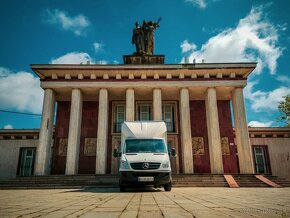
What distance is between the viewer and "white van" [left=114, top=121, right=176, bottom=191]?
8258 millimetres

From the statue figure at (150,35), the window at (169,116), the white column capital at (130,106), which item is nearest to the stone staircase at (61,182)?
the white column capital at (130,106)

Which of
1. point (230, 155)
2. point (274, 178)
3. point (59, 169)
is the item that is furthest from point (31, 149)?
point (274, 178)

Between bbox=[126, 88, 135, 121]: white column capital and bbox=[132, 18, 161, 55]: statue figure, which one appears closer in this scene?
bbox=[126, 88, 135, 121]: white column capital

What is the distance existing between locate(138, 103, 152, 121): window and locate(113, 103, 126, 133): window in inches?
59.8

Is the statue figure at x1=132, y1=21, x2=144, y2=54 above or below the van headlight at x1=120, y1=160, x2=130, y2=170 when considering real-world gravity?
above

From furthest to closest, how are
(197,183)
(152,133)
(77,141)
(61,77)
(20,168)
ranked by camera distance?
(20,168)
(61,77)
(77,141)
(197,183)
(152,133)

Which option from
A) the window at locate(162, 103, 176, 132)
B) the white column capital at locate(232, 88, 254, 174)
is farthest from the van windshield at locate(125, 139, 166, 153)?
the window at locate(162, 103, 176, 132)

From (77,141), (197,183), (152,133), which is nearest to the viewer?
→ (152,133)

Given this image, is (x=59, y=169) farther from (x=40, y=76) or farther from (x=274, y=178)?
(x=274, y=178)

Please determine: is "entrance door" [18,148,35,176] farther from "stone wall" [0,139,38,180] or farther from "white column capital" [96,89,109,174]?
"white column capital" [96,89,109,174]

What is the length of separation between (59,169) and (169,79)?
1236 cm

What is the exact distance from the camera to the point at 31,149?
A: 2045 cm

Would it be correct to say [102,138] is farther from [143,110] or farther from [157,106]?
[143,110]

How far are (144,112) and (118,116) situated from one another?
249 centimetres
